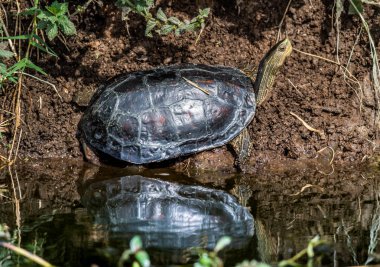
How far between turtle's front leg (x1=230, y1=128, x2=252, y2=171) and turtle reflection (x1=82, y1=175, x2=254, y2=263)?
1.90 feet

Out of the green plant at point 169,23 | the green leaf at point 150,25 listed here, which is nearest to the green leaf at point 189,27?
the green plant at point 169,23

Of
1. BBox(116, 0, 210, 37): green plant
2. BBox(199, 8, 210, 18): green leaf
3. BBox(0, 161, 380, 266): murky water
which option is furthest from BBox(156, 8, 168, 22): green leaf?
BBox(0, 161, 380, 266): murky water

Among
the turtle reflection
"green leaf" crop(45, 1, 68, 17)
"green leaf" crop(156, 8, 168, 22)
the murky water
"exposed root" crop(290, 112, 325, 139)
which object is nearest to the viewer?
the murky water

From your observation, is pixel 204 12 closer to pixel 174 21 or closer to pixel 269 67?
pixel 174 21

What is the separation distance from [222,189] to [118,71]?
65.8 inches

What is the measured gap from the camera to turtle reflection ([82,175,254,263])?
12.3 ft

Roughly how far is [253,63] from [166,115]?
1071 millimetres

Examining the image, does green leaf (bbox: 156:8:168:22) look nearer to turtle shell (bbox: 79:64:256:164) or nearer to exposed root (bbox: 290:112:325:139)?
turtle shell (bbox: 79:64:256:164)

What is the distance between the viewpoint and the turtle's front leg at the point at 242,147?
5.35 m

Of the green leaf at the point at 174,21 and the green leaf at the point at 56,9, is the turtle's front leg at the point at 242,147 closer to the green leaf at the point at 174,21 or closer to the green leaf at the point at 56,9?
the green leaf at the point at 174,21

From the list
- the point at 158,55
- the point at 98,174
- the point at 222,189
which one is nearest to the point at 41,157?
the point at 98,174

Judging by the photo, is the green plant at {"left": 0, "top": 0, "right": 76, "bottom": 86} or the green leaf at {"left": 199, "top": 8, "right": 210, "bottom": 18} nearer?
the green plant at {"left": 0, "top": 0, "right": 76, "bottom": 86}

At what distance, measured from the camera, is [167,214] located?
4.22 metres

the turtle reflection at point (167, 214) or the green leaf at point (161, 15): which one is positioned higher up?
the green leaf at point (161, 15)
